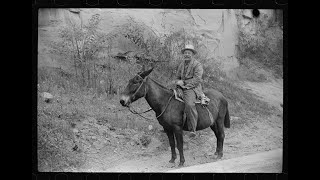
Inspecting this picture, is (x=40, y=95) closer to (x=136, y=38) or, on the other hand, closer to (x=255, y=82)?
(x=136, y=38)

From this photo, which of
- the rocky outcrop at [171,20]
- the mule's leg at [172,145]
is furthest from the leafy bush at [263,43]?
the mule's leg at [172,145]

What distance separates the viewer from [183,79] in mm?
8852

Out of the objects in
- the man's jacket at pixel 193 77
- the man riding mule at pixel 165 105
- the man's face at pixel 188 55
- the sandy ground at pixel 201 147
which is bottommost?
the sandy ground at pixel 201 147

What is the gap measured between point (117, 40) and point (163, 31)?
0.81m

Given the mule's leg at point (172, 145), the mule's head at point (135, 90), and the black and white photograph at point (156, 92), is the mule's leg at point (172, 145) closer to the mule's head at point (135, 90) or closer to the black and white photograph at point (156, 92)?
the black and white photograph at point (156, 92)

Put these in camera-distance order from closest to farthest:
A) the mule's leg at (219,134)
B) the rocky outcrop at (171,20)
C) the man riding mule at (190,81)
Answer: the man riding mule at (190,81), the mule's leg at (219,134), the rocky outcrop at (171,20)

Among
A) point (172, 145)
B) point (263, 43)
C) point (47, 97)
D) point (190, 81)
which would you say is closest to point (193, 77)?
point (190, 81)

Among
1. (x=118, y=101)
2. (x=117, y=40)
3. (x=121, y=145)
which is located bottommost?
(x=121, y=145)

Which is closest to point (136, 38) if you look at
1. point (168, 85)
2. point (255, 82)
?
point (168, 85)

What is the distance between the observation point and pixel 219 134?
891 centimetres

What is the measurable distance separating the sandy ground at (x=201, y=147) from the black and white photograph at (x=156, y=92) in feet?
0.06

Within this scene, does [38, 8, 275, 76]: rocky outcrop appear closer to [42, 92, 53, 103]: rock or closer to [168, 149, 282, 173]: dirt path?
[42, 92, 53, 103]: rock

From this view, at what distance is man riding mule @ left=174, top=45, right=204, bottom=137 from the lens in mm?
8688

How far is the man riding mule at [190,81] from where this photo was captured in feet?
28.5
